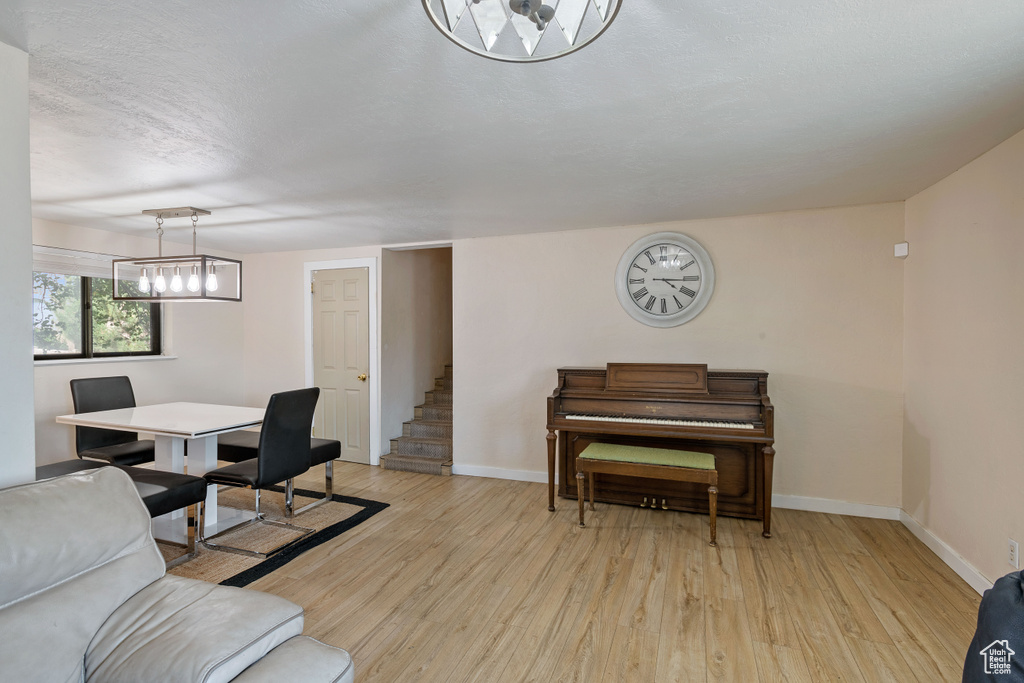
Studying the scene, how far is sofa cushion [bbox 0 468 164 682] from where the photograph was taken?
3.73 ft

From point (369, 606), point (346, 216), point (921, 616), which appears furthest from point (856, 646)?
point (346, 216)

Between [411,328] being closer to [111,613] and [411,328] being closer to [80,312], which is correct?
[80,312]

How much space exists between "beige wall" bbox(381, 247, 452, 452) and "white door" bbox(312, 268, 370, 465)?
0.64 feet

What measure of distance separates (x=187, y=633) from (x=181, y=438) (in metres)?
2.52

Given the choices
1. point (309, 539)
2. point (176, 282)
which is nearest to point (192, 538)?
point (309, 539)

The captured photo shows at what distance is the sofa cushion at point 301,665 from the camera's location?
1153 millimetres

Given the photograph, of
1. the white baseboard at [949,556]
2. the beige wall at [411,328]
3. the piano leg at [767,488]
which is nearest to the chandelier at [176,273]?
the beige wall at [411,328]

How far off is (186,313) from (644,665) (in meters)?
5.01

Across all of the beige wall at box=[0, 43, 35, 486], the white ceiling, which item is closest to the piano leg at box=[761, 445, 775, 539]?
the white ceiling

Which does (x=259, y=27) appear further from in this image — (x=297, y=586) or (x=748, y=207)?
(x=748, y=207)

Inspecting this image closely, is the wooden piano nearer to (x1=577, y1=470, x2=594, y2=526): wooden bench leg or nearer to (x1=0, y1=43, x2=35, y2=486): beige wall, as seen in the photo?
(x1=577, y1=470, x2=594, y2=526): wooden bench leg

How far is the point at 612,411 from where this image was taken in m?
3.60

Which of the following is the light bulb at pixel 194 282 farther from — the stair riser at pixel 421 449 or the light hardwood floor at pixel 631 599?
the stair riser at pixel 421 449

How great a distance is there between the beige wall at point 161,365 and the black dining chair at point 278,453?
1827mm
